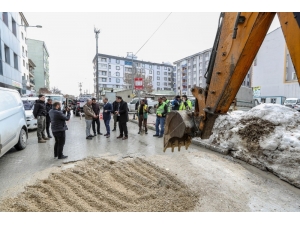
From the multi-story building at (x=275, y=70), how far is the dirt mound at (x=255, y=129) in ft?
87.3

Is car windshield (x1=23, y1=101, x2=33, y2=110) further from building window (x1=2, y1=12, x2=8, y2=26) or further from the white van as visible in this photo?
building window (x1=2, y1=12, x2=8, y2=26)

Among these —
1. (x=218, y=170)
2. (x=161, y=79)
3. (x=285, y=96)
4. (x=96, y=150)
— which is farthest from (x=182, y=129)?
(x=161, y=79)

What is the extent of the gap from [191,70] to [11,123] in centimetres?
6532

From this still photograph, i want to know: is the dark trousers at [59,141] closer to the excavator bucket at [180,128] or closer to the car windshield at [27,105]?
the excavator bucket at [180,128]

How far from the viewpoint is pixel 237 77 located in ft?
8.09

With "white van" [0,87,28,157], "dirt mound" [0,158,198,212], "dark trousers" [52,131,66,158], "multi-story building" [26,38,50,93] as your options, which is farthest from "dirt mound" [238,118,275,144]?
"multi-story building" [26,38,50,93]

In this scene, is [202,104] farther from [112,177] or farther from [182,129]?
[112,177]

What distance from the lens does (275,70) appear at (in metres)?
29.0

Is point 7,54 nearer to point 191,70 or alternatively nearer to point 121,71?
point 191,70

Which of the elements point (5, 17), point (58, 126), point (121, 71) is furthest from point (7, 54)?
point (121, 71)

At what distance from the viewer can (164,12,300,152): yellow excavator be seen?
1.88 meters

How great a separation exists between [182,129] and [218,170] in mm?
1936

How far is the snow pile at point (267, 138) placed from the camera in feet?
13.6

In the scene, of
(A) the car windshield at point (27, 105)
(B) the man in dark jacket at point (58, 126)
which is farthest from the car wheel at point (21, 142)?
(A) the car windshield at point (27, 105)
